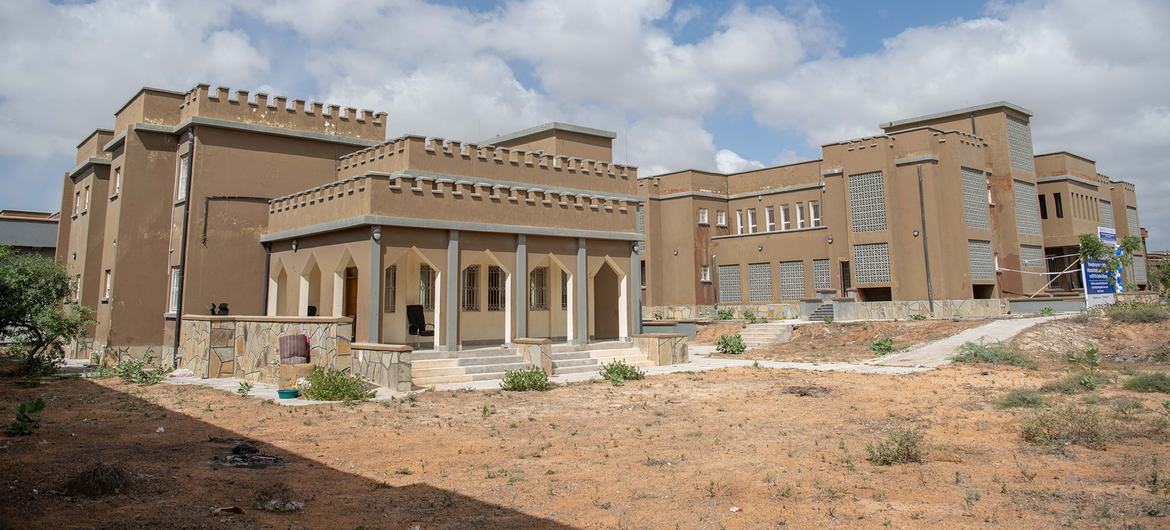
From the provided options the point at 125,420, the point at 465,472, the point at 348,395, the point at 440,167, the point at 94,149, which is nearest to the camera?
the point at 465,472

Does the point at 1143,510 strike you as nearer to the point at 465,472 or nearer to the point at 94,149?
the point at 465,472

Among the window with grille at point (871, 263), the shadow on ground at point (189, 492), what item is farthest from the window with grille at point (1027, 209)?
the shadow on ground at point (189, 492)

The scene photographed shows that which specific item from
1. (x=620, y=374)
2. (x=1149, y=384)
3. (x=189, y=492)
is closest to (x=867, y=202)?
(x=1149, y=384)

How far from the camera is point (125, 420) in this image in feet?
34.3

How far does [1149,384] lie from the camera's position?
11977mm

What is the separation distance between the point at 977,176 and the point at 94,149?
34690mm

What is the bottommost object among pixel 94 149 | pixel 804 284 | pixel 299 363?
pixel 299 363

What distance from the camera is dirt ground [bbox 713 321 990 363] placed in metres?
22.2

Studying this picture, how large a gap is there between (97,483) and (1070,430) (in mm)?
10550

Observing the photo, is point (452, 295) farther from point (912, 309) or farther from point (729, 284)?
point (729, 284)

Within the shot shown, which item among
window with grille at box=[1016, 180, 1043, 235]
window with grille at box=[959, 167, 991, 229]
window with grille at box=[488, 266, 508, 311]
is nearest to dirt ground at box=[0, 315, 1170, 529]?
window with grille at box=[488, 266, 508, 311]

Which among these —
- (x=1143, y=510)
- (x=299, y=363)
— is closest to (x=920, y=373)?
(x=1143, y=510)

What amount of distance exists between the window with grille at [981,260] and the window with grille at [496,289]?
814 inches

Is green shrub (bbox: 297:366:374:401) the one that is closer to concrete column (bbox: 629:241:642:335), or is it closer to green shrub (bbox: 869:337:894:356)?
concrete column (bbox: 629:241:642:335)
